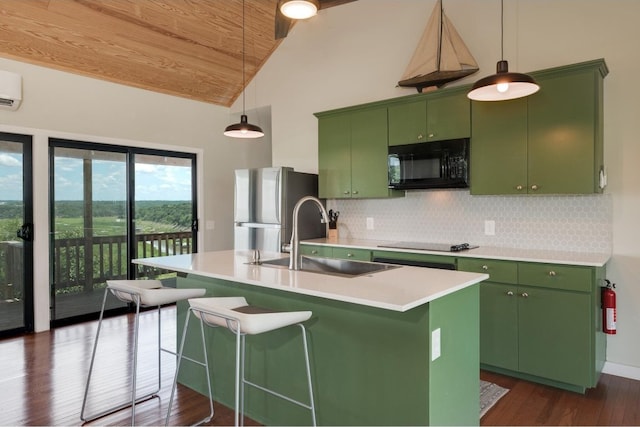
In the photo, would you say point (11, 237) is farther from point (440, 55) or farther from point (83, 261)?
point (440, 55)

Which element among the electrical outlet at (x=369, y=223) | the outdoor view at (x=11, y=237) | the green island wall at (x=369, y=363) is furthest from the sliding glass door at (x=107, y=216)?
the green island wall at (x=369, y=363)

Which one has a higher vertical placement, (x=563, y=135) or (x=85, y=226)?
(x=563, y=135)

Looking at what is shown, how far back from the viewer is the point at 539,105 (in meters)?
3.10

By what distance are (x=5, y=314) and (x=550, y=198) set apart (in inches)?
205

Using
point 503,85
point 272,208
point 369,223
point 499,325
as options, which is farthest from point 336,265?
point 272,208

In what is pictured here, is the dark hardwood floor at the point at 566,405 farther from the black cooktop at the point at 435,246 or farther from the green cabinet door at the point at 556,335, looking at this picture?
the black cooktop at the point at 435,246

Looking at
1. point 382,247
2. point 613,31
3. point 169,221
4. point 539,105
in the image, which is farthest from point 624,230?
point 169,221

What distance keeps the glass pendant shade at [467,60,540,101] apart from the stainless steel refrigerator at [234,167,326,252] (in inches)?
93.3

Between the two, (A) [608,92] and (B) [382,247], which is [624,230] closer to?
(A) [608,92]

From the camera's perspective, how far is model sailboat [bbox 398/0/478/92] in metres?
3.66

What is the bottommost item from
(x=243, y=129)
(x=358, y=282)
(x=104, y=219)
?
(x=358, y=282)

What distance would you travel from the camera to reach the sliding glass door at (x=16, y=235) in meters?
4.13

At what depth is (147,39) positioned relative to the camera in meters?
4.51

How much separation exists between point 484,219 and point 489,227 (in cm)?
9
